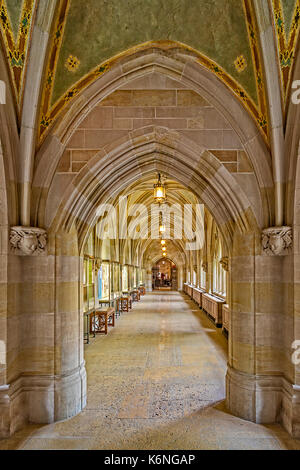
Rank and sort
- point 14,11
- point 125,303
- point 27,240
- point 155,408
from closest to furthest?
point 14,11
point 27,240
point 155,408
point 125,303

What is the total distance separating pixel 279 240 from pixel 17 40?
12.1ft

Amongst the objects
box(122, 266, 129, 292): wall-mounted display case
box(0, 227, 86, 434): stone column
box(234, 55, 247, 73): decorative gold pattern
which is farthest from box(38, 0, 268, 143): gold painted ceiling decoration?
box(122, 266, 129, 292): wall-mounted display case

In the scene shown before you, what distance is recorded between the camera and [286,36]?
3797 millimetres

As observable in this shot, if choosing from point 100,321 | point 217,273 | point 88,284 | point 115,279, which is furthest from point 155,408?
point 115,279

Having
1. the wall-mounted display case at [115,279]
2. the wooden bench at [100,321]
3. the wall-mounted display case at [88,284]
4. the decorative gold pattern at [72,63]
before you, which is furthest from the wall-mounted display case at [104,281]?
the decorative gold pattern at [72,63]

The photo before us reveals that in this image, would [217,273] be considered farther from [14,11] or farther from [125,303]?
[14,11]

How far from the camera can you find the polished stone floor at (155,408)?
3812mm

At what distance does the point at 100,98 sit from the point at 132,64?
0.58 m

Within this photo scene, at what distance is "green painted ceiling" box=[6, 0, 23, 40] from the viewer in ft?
11.7

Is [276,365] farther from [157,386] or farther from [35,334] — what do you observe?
[35,334]

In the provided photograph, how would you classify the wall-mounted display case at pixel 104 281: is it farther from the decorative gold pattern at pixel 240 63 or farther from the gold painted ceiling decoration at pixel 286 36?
the gold painted ceiling decoration at pixel 286 36

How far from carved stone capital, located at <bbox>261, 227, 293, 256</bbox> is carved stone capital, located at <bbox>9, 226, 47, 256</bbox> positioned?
2770mm

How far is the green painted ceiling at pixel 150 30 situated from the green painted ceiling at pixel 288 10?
1.65 feet

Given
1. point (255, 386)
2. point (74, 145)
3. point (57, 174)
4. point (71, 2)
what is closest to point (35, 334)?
point (57, 174)
